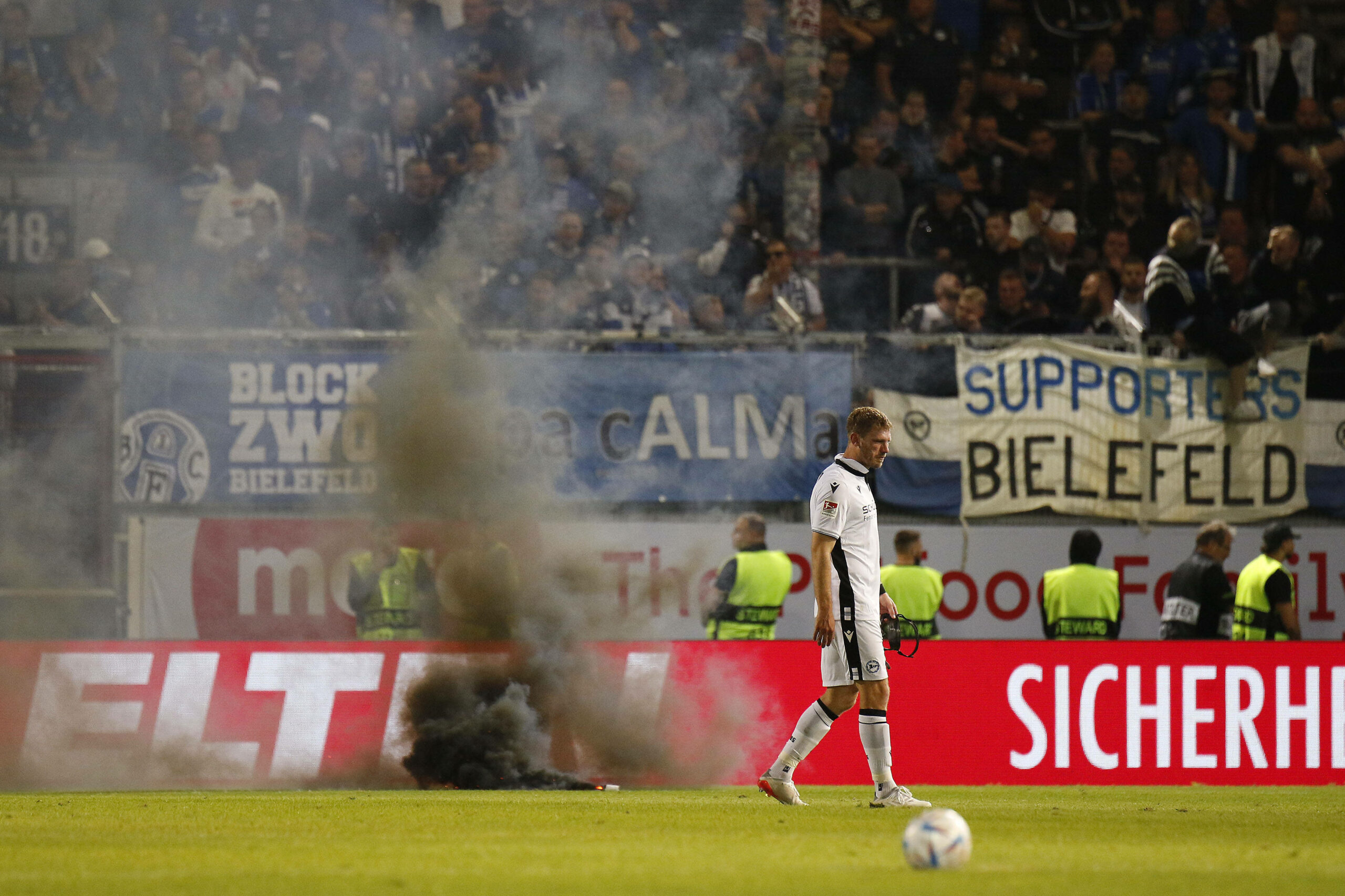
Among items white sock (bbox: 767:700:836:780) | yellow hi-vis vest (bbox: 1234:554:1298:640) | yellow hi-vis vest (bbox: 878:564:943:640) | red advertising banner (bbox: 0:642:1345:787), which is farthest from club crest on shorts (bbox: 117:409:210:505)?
yellow hi-vis vest (bbox: 1234:554:1298:640)

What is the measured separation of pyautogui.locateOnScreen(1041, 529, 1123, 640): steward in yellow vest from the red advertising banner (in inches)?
25.4

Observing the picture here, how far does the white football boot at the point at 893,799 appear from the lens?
8.64 metres

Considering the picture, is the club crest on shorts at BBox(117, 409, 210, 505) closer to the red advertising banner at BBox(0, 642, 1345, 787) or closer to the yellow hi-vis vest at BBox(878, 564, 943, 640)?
the red advertising banner at BBox(0, 642, 1345, 787)

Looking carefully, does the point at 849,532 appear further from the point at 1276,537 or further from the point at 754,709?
the point at 1276,537

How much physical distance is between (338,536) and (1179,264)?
21.5 ft

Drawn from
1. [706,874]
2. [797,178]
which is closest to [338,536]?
[797,178]

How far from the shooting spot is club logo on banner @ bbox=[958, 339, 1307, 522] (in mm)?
13266

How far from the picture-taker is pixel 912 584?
12148mm

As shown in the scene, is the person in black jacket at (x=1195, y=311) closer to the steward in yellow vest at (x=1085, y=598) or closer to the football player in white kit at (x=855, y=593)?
the steward in yellow vest at (x=1085, y=598)

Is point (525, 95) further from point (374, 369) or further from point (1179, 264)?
point (1179, 264)

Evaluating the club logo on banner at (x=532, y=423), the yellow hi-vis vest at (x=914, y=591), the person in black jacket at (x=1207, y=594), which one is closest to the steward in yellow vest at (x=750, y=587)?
the yellow hi-vis vest at (x=914, y=591)

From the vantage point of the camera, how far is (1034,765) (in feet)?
38.0

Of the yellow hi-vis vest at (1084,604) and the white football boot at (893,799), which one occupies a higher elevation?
the yellow hi-vis vest at (1084,604)

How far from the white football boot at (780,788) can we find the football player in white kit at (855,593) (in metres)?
0.25
